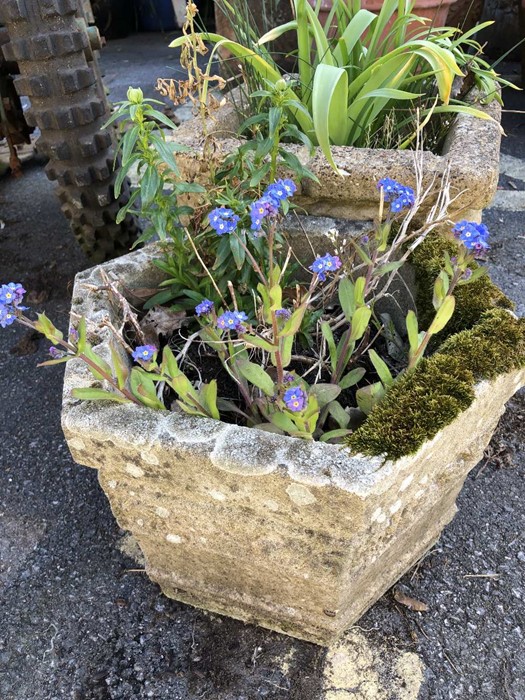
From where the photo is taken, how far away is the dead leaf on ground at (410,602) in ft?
4.92

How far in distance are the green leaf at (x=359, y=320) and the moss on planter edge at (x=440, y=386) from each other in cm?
13

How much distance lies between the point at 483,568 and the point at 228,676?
71 centimetres

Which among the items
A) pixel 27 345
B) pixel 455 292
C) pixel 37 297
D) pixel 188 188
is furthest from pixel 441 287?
pixel 37 297

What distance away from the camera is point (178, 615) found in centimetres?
150

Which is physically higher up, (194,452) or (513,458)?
(194,452)

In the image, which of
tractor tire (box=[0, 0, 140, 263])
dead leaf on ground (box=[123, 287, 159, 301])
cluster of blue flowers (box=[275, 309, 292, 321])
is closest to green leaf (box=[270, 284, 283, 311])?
cluster of blue flowers (box=[275, 309, 292, 321])

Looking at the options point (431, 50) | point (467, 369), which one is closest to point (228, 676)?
point (467, 369)

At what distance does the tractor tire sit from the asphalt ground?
2.84ft

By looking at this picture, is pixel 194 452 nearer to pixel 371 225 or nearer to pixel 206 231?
pixel 206 231

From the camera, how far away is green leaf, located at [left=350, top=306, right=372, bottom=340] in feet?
3.98

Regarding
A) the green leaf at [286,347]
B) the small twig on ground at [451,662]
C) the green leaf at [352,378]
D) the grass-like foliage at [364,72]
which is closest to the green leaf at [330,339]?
the green leaf at [352,378]

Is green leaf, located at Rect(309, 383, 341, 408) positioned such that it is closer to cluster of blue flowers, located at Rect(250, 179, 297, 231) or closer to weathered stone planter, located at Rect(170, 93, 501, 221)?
cluster of blue flowers, located at Rect(250, 179, 297, 231)

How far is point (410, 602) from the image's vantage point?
151cm

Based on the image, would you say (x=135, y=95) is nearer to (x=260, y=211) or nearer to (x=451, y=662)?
(x=260, y=211)
